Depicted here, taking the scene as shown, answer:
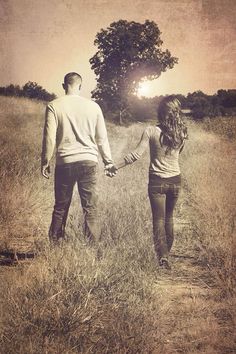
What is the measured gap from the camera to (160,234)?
3.95m

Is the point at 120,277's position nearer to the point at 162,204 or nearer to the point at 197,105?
the point at 162,204

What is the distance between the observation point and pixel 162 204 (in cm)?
389

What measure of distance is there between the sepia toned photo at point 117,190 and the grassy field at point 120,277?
14mm

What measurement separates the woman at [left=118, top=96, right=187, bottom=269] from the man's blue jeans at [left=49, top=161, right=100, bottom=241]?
0.41m

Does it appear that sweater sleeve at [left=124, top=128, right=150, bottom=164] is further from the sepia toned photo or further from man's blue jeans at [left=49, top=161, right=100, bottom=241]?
man's blue jeans at [left=49, top=161, right=100, bottom=241]

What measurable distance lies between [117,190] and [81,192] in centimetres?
191

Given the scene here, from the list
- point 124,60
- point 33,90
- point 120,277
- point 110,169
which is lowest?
point 120,277

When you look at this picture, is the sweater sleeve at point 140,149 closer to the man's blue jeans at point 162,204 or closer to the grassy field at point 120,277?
the man's blue jeans at point 162,204

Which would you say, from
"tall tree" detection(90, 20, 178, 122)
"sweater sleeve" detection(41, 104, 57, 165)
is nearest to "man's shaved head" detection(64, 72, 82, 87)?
"sweater sleeve" detection(41, 104, 57, 165)

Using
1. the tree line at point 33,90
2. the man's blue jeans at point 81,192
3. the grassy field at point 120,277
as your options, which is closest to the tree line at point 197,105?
the grassy field at point 120,277

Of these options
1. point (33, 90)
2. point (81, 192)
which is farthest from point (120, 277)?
point (33, 90)

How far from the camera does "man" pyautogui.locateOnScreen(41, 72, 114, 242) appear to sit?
3891 millimetres

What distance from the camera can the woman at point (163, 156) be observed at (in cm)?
383

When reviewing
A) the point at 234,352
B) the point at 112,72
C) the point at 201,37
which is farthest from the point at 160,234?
the point at 112,72
